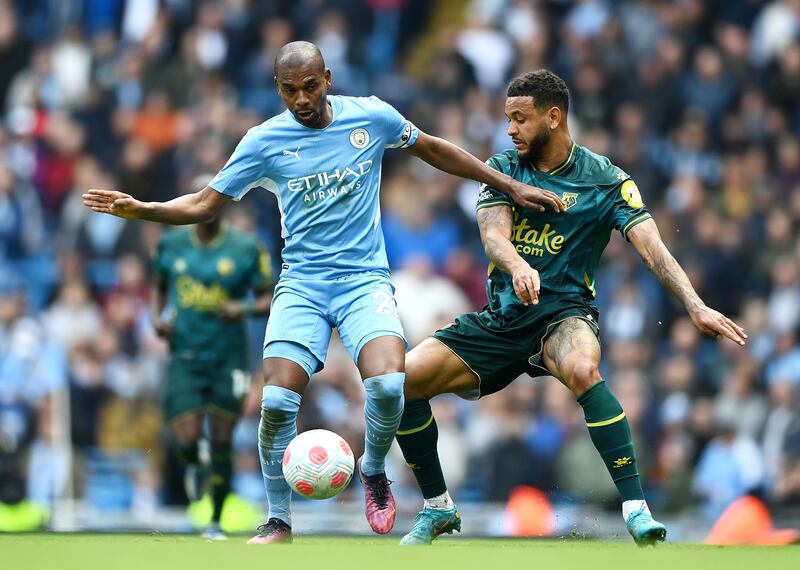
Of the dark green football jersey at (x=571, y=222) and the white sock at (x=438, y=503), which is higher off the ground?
the dark green football jersey at (x=571, y=222)

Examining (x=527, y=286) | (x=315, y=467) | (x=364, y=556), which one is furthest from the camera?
(x=315, y=467)

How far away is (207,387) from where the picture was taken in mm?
12297

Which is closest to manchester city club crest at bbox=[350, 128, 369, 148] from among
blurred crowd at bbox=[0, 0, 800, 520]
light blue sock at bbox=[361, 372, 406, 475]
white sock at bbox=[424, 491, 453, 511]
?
light blue sock at bbox=[361, 372, 406, 475]

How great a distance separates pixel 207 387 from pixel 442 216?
4.88 m

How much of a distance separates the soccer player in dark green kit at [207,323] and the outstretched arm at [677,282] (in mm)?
4069

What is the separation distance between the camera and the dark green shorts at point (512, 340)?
355 inches

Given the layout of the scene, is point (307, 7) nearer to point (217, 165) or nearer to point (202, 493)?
point (217, 165)

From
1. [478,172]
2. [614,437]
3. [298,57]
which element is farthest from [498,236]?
[298,57]

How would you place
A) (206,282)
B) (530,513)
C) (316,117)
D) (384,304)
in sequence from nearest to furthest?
1. (316,117)
2. (384,304)
3. (206,282)
4. (530,513)

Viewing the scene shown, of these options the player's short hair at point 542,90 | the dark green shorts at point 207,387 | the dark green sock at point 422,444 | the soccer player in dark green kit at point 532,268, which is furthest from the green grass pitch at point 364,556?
the dark green shorts at point 207,387

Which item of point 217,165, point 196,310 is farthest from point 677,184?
point 196,310

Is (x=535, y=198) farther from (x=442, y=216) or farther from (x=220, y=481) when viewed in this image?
(x=442, y=216)

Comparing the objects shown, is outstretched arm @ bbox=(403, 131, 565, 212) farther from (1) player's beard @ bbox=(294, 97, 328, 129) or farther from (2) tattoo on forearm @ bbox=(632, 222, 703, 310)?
(1) player's beard @ bbox=(294, 97, 328, 129)

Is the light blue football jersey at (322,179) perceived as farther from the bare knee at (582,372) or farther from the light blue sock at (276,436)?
the bare knee at (582,372)
